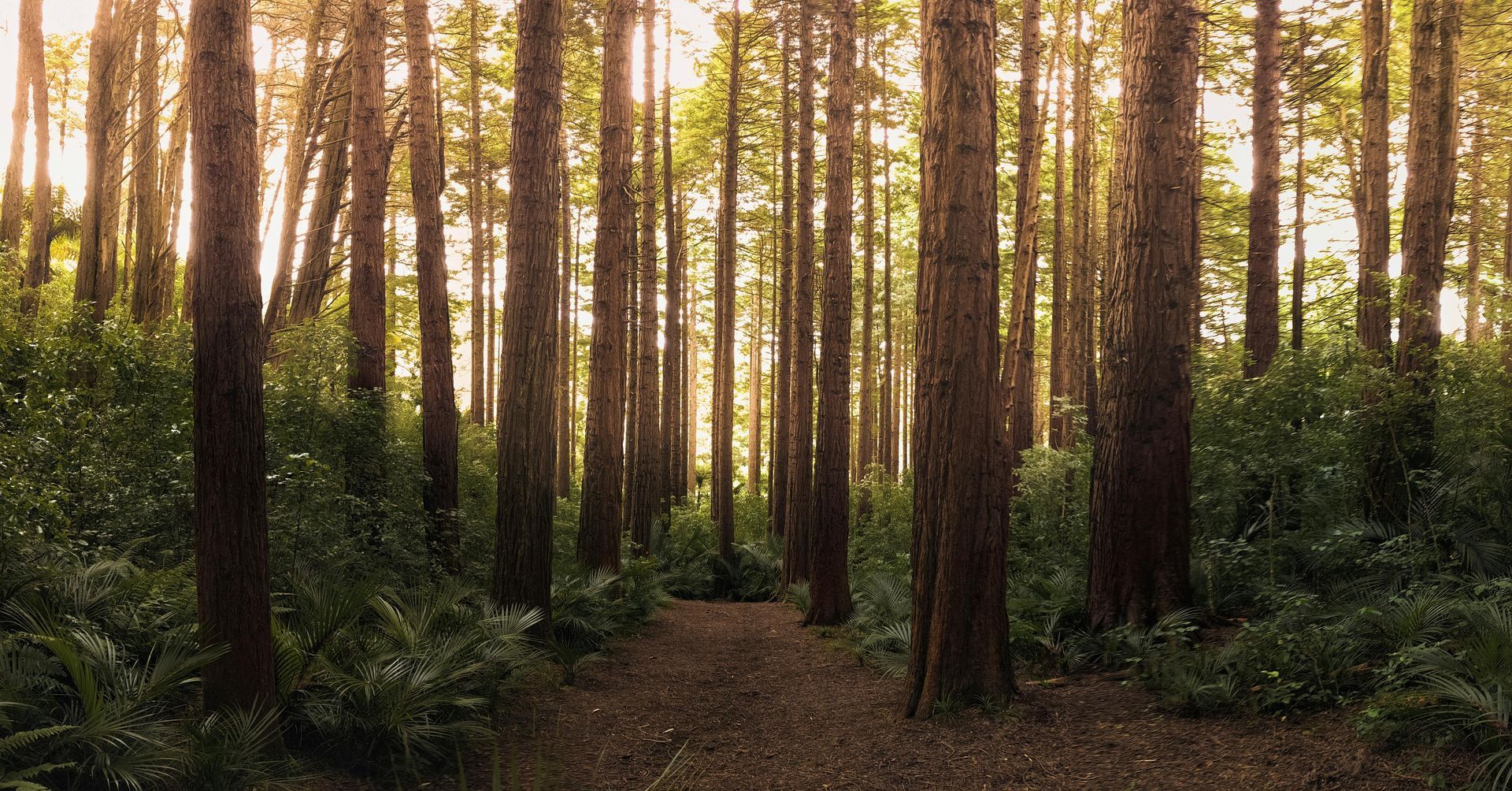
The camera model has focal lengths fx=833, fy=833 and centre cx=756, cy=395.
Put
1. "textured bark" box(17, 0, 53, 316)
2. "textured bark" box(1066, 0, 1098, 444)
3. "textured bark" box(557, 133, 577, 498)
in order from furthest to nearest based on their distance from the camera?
1. "textured bark" box(557, 133, 577, 498)
2. "textured bark" box(1066, 0, 1098, 444)
3. "textured bark" box(17, 0, 53, 316)

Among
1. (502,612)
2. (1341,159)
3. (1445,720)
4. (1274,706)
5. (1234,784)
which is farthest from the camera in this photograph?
(1341,159)

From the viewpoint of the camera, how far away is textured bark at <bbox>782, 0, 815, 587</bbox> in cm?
1375

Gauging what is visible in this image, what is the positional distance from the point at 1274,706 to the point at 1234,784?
1.17 m

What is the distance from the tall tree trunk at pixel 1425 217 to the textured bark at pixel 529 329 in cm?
810

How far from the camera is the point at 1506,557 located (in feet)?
19.6

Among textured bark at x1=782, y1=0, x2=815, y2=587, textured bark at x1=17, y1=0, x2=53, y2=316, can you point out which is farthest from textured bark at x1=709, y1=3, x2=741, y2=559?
textured bark at x1=17, y1=0, x2=53, y2=316

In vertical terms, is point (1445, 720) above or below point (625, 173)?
below

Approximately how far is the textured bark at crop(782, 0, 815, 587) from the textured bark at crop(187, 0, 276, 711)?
927 cm

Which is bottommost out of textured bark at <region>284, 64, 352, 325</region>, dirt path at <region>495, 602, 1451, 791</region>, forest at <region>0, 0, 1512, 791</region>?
dirt path at <region>495, 602, 1451, 791</region>

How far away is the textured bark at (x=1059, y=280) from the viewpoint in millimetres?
18422

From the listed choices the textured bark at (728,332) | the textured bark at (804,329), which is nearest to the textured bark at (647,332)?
the textured bark at (728,332)

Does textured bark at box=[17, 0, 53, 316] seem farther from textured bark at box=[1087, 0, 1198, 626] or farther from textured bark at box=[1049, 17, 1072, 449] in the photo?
textured bark at box=[1049, 17, 1072, 449]

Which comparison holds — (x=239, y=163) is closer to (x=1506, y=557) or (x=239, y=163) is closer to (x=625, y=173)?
(x=625, y=173)

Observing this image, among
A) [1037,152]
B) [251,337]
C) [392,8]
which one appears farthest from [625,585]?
[392,8]
